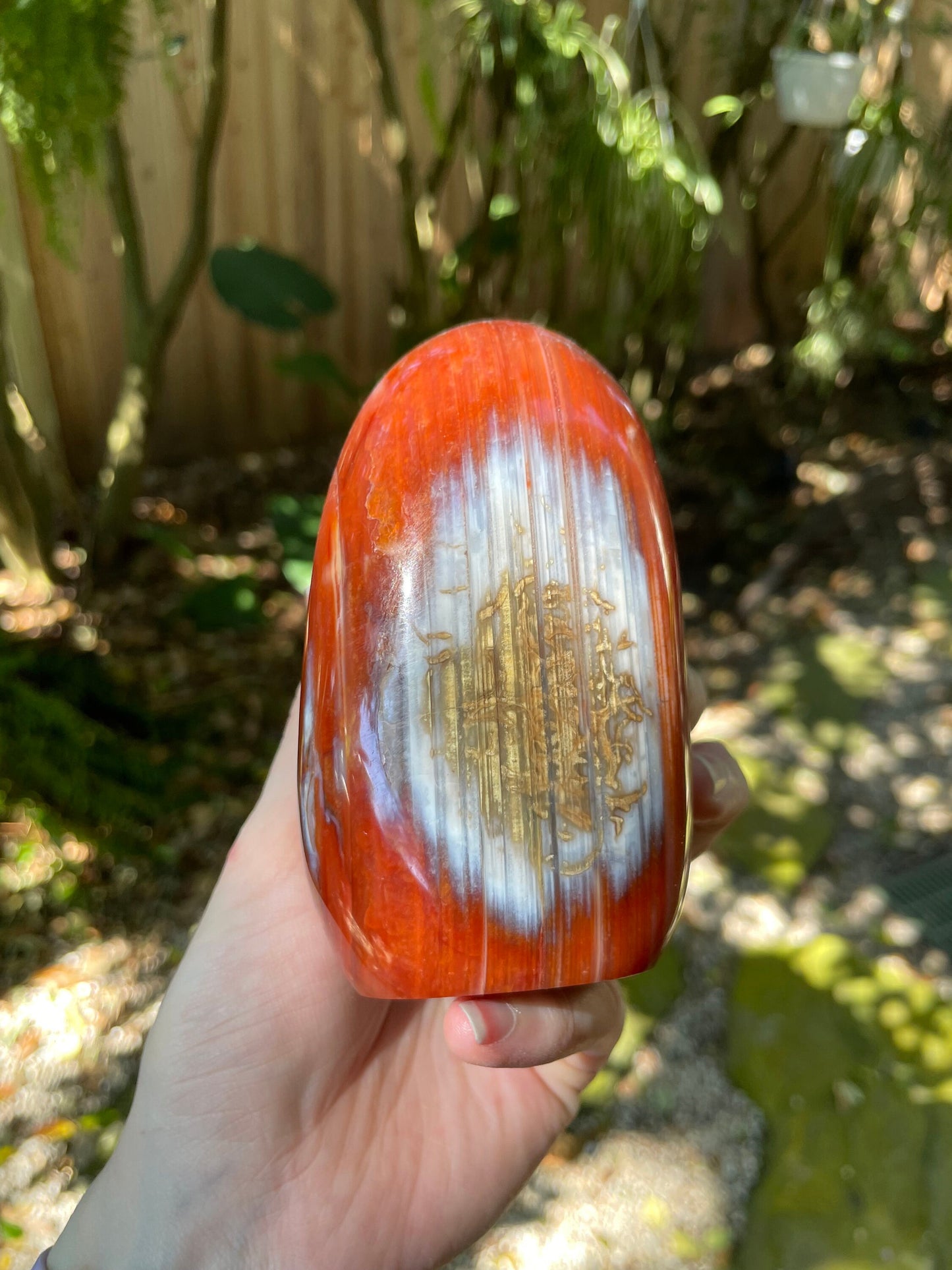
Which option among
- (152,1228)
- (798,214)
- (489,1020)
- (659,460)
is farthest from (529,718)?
(798,214)

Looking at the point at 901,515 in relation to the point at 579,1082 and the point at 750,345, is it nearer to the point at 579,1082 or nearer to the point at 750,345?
the point at 750,345

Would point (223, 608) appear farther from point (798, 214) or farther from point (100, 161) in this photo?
point (798, 214)

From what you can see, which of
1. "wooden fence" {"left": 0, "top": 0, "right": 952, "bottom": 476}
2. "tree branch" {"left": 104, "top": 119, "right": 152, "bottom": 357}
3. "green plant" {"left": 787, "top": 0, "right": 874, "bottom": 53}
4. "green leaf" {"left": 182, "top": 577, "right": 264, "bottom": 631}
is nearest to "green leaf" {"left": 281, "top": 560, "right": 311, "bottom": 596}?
"green leaf" {"left": 182, "top": 577, "right": 264, "bottom": 631}

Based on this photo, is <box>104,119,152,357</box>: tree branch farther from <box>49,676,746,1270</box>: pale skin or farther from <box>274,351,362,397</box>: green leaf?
<box>49,676,746,1270</box>: pale skin

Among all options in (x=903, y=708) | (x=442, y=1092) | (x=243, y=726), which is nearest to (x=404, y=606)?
(x=442, y=1092)

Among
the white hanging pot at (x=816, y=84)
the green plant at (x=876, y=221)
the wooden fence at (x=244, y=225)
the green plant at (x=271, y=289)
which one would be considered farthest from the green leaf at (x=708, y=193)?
the wooden fence at (x=244, y=225)

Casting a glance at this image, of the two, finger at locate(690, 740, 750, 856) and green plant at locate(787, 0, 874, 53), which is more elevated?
green plant at locate(787, 0, 874, 53)

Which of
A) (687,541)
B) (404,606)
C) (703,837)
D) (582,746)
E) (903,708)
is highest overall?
(404,606)
